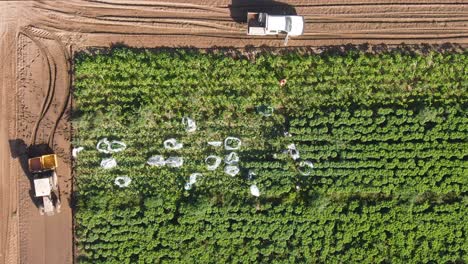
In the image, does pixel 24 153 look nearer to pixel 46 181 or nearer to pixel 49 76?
pixel 46 181

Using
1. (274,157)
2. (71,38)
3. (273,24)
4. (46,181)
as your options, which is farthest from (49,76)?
A: (274,157)

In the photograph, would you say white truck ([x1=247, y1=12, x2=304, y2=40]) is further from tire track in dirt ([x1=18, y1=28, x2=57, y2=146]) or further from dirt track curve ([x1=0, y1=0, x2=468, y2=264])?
tire track in dirt ([x1=18, y1=28, x2=57, y2=146])

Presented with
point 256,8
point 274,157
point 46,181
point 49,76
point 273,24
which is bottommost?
point 46,181

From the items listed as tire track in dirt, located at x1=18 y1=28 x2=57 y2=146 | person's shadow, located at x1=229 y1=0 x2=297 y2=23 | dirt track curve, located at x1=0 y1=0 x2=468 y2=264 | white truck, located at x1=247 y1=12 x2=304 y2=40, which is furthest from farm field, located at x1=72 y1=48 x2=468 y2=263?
person's shadow, located at x1=229 y1=0 x2=297 y2=23

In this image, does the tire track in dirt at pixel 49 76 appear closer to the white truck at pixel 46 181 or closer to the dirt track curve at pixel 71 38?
the dirt track curve at pixel 71 38

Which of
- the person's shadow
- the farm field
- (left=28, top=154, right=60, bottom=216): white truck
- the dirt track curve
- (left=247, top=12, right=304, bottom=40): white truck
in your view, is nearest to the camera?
(left=28, top=154, right=60, bottom=216): white truck

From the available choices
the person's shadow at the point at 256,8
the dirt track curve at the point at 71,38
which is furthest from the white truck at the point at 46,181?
the person's shadow at the point at 256,8
